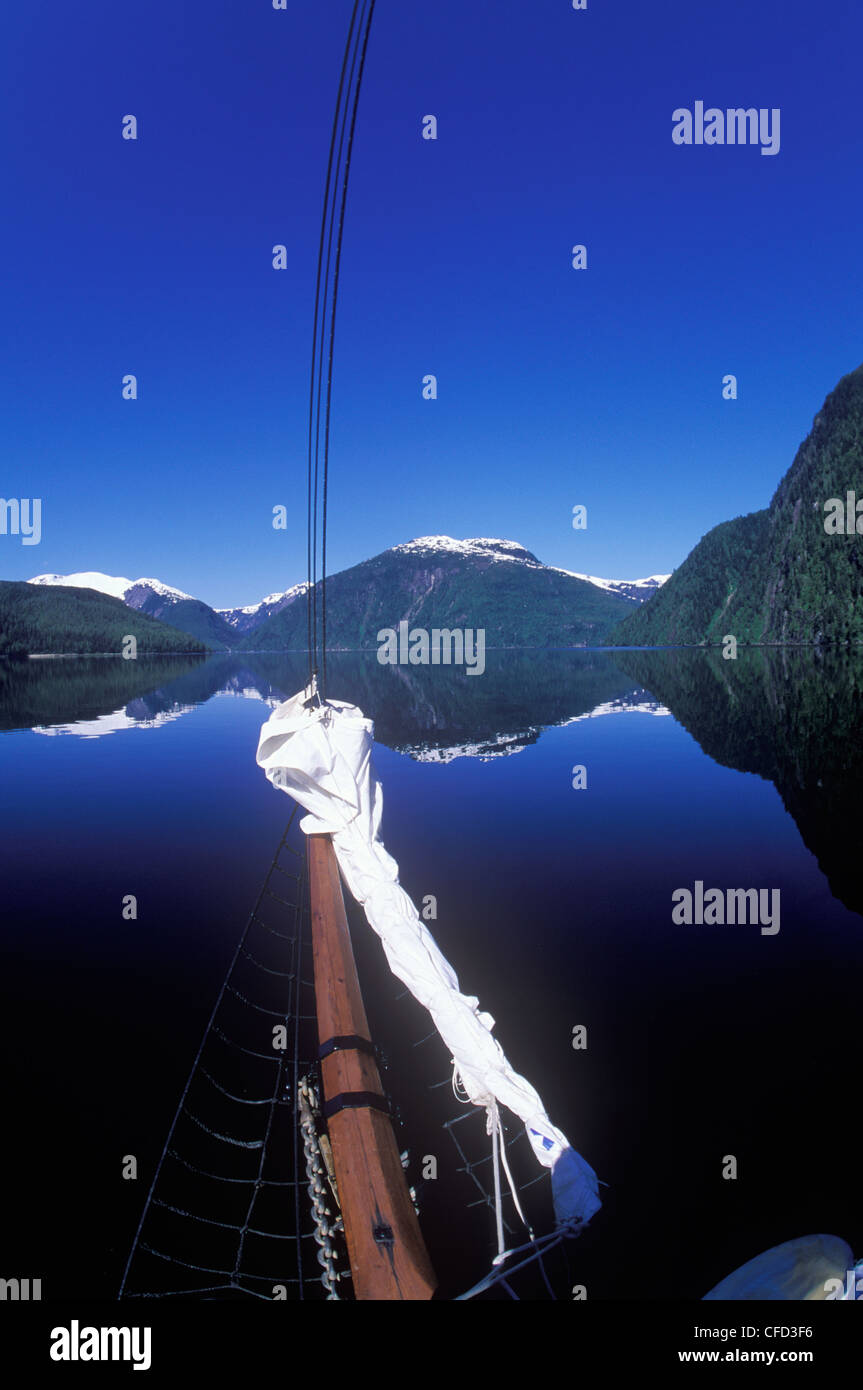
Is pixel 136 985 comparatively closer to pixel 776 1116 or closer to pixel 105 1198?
pixel 105 1198

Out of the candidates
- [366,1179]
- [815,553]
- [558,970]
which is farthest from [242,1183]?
[815,553]

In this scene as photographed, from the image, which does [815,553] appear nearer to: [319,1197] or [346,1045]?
[346,1045]

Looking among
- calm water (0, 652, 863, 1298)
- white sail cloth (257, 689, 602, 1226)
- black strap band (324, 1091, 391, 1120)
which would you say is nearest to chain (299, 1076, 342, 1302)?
black strap band (324, 1091, 391, 1120)

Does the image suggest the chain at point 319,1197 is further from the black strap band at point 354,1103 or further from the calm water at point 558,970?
the calm water at point 558,970

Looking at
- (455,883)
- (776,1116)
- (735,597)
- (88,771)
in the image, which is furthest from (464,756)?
(735,597)

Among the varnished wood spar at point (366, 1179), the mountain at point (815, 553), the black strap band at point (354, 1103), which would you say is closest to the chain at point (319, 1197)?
the varnished wood spar at point (366, 1179)
